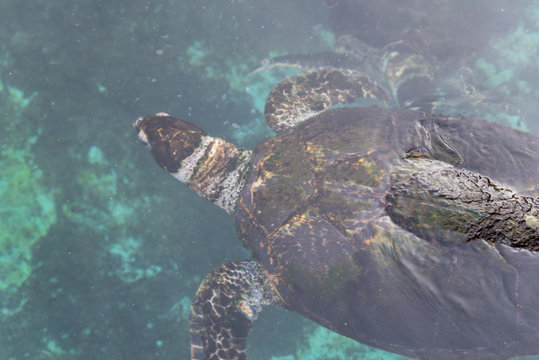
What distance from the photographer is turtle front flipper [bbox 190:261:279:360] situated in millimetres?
3578

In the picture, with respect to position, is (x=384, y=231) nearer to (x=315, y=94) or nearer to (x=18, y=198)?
(x=315, y=94)

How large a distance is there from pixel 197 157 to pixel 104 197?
1.84 m

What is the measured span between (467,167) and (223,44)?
4.66 metres

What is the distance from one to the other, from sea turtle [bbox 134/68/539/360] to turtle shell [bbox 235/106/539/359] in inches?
0.5

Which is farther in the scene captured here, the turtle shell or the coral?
the coral

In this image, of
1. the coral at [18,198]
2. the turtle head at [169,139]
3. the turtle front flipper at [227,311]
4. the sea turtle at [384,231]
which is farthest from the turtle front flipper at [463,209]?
the coral at [18,198]

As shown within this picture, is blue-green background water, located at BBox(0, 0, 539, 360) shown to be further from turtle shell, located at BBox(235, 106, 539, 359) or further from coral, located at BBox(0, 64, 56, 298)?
turtle shell, located at BBox(235, 106, 539, 359)

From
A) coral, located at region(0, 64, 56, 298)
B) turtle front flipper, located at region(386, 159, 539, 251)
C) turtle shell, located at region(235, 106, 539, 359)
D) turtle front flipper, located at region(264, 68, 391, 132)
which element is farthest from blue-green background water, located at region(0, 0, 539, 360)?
turtle front flipper, located at region(386, 159, 539, 251)

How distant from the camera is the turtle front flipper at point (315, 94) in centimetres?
464

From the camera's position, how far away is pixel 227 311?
3686 mm

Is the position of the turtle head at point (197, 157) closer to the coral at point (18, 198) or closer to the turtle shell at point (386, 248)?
the turtle shell at point (386, 248)

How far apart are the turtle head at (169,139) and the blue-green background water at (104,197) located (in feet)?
2.71

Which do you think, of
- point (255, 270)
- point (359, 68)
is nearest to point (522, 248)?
point (255, 270)

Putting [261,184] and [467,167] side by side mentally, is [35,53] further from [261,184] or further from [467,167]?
[467,167]
